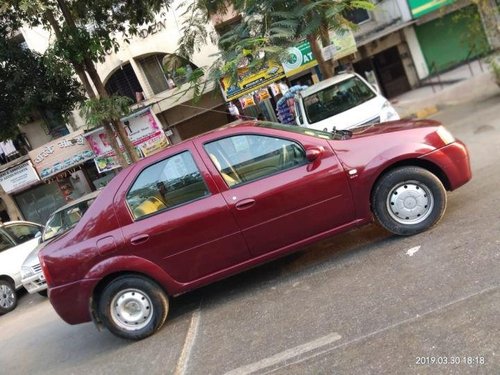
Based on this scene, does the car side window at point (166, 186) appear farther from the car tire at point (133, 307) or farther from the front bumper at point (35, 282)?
the front bumper at point (35, 282)

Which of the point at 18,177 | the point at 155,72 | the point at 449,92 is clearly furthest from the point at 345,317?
the point at 18,177

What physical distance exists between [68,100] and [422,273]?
1197 cm

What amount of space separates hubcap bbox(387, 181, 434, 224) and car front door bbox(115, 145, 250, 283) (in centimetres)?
152

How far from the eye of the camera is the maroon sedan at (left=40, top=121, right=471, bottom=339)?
489 centimetres

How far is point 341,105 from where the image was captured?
999 centimetres

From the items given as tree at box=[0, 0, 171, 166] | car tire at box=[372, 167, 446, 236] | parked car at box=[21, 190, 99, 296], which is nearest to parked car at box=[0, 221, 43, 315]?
parked car at box=[21, 190, 99, 296]

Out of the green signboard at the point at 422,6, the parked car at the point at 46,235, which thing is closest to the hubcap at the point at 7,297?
the parked car at the point at 46,235

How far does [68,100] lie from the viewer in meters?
14.0

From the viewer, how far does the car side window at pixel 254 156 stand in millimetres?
4957

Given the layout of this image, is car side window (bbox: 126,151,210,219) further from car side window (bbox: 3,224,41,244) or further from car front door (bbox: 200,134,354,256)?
car side window (bbox: 3,224,41,244)

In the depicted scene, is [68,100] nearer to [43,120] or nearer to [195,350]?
[43,120]

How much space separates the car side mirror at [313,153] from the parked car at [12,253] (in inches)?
289

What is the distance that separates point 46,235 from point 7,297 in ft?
5.70

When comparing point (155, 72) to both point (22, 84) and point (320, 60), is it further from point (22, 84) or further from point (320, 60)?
point (320, 60)
